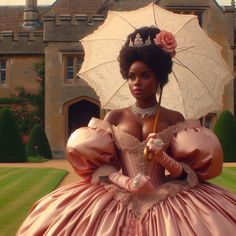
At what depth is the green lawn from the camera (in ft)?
22.4

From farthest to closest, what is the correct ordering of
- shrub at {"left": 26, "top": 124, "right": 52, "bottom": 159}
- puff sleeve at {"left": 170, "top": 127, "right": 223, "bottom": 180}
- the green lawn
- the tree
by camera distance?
shrub at {"left": 26, "top": 124, "right": 52, "bottom": 159} < the tree < the green lawn < puff sleeve at {"left": 170, "top": 127, "right": 223, "bottom": 180}

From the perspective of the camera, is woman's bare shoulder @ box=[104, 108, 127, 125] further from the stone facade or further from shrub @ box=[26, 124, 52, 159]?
the stone facade

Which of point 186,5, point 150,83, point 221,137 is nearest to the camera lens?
point 150,83

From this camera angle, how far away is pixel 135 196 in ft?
10.1

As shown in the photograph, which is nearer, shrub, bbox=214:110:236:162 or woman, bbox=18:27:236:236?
woman, bbox=18:27:236:236

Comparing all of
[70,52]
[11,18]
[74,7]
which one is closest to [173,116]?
[70,52]

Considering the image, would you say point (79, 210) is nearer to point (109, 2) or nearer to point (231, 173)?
point (231, 173)

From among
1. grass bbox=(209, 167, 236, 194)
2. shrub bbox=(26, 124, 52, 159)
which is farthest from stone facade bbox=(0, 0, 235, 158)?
grass bbox=(209, 167, 236, 194)

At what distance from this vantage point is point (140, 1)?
902 inches

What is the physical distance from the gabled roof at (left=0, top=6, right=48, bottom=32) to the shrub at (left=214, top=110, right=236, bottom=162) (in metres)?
11.0

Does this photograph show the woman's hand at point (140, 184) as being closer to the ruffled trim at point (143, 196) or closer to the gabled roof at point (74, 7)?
the ruffled trim at point (143, 196)

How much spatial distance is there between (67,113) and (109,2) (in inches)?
184

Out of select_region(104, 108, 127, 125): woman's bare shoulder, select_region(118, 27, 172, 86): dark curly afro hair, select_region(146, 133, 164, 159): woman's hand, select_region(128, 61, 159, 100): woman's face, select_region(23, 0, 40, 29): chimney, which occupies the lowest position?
select_region(146, 133, 164, 159): woman's hand

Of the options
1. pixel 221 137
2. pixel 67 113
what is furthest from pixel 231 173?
pixel 67 113
